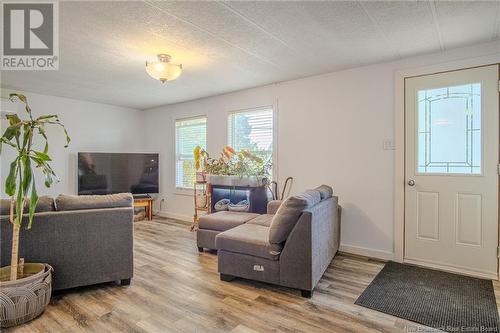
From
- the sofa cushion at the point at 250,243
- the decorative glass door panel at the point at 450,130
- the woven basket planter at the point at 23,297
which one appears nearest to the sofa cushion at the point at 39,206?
the woven basket planter at the point at 23,297

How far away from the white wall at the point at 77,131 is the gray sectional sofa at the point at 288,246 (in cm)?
392

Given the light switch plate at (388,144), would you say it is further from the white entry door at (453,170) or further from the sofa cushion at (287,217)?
the sofa cushion at (287,217)

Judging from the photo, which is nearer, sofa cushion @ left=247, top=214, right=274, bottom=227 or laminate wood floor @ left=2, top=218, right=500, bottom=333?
laminate wood floor @ left=2, top=218, right=500, bottom=333

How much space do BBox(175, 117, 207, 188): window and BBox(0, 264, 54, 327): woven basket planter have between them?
3509mm

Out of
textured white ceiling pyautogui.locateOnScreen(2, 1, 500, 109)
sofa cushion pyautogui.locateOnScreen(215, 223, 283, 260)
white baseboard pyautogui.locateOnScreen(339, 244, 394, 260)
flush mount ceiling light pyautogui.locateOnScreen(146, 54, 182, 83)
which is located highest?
textured white ceiling pyautogui.locateOnScreen(2, 1, 500, 109)

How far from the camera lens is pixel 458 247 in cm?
295

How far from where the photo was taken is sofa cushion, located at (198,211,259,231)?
11.4ft

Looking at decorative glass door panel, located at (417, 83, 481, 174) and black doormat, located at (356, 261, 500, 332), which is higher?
decorative glass door panel, located at (417, 83, 481, 174)

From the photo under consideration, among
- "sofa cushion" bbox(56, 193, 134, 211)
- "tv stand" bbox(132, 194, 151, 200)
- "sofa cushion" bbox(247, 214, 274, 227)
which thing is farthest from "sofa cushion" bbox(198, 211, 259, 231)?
"tv stand" bbox(132, 194, 151, 200)

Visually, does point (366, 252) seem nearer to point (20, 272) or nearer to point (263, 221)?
point (263, 221)

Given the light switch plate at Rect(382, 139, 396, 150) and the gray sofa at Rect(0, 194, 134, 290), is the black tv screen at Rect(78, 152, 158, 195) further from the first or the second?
the light switch plate at Rect(382, 139, 396, 150)

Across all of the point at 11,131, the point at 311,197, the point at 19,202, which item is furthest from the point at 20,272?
the point at 311,197

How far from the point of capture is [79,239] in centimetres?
247

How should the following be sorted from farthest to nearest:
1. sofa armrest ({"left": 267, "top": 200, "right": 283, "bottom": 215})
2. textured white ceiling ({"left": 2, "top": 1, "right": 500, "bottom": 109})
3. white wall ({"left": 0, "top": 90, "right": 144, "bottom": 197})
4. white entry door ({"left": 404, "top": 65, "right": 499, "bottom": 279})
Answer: white wall ({"left": 0, "top": 90, "right": 144, "bottom": 197}) → sofa armrest ({"left": 267, "top": 200, "right": 283, "bottom": 215}) → white entry door ({"left": 404, "top": 65, "right": 499, "bottom": 279}) → textured white ceiling ({"left": 2, "top": 1, "right": 500, "bottom": 109})
